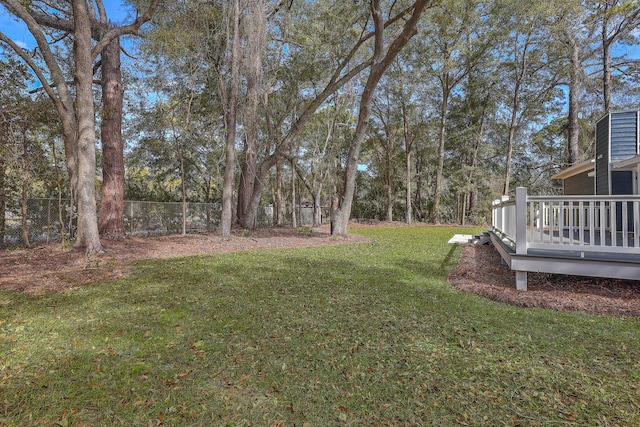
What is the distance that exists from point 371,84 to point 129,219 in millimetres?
9422

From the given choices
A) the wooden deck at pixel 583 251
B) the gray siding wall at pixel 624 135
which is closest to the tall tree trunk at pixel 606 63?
the gray siding wall at pixel 624 135

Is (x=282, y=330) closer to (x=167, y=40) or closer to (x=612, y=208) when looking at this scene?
(x=612, y=208)

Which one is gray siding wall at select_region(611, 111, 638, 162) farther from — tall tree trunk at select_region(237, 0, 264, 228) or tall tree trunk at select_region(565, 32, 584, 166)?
tall tree trunk at select_region(237, 0, 264, 228)

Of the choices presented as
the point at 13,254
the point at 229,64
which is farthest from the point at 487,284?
the point at 13,254

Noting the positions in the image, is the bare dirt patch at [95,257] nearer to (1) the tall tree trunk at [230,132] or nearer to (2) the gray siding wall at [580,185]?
(1) the tall tree trunk at [230,132]

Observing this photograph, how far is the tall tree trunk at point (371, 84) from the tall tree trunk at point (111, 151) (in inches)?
257

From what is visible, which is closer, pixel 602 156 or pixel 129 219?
pixel 602 156

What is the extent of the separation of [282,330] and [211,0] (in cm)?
899

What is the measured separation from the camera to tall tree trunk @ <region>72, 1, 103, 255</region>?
20.7ft

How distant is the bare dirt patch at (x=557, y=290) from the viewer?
11.5 feet

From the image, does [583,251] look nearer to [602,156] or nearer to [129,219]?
[602,156]

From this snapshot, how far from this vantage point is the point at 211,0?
8266 millimetres

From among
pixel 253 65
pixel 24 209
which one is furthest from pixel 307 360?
pixel 24 209

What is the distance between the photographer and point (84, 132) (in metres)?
6.36
